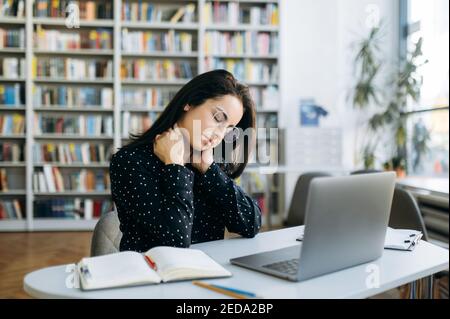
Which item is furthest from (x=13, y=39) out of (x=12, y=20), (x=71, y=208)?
(x=71, y=208)

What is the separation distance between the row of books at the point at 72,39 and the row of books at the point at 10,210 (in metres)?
1.58

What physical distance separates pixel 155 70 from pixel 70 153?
4.00 ft

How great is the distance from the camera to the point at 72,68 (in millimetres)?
5105

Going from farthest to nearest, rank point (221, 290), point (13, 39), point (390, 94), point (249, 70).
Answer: point (390, 94) < point (249, 70) < point (13, 39) < point (221, 290)

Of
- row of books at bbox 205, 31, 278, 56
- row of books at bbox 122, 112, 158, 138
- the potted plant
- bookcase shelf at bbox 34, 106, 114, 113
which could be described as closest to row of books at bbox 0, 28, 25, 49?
bookcase shelf at bbox 34, 106, 114, 113

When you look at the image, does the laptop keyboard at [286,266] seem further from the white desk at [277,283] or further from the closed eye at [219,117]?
the closed eye at [219,117]

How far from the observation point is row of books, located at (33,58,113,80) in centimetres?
507

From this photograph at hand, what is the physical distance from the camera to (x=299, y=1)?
5.54 meters

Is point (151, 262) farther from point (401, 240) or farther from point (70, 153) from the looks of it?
point (70, 153)

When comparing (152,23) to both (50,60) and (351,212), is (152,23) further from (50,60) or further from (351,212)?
(351,212)

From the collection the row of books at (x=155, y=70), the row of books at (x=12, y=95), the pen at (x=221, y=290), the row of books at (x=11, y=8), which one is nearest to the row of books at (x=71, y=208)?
Result: the row of books at (x=12, y=95)

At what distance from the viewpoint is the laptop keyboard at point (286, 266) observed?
1.06 m

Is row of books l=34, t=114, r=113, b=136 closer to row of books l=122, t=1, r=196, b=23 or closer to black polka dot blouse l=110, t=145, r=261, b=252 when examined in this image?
row of books l=122, t=1, r=196, b=23

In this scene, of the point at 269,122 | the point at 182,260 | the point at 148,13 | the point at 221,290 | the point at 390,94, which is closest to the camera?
the point at 221,290
